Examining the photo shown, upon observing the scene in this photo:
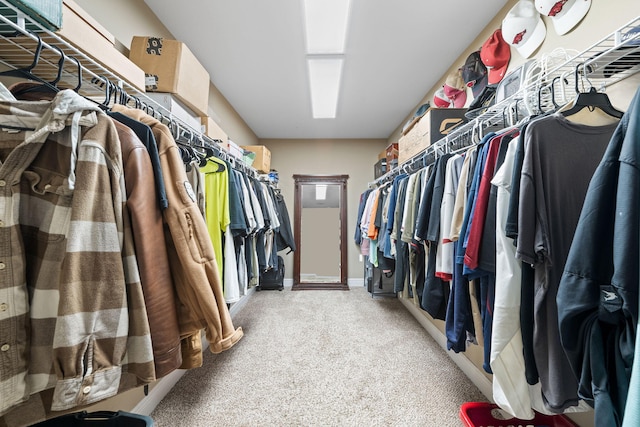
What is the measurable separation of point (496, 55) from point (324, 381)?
2488 millimetres

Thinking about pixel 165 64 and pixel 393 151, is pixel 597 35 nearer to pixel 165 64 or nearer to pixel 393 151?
pixel 393 151

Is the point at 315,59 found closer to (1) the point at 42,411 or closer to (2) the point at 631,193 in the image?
(2) the point at 631,193

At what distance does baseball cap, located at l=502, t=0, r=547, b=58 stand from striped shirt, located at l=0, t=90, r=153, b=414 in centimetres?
207

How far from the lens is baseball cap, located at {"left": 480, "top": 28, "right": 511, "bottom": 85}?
1.63 meters

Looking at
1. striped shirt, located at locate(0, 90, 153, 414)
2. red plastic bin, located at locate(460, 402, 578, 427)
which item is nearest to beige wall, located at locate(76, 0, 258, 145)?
striped shirt, located at locate(0, 90, 153, 414)

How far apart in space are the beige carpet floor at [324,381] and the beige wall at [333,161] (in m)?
2.05

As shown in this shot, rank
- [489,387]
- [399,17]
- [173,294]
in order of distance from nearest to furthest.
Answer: [173,294] < [489,387] < [399,17]

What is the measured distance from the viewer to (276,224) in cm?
222

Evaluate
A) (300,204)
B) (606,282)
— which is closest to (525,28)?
(606,282)

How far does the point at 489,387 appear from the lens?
4.97ft

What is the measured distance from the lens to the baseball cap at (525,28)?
1395 mm

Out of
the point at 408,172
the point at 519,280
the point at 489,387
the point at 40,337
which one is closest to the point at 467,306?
the point at 519,280

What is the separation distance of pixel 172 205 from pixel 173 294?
0.25 m

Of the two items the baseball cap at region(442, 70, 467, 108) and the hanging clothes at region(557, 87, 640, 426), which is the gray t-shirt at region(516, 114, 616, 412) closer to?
the hanging clothes at region(557, 87, 640, 426)
